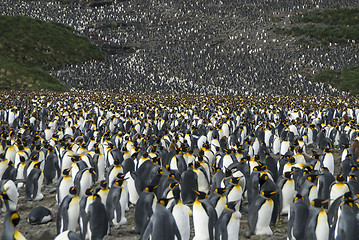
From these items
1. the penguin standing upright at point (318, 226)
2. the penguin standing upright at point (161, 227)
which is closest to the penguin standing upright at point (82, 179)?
the penguin standing upright at point (161, 227)

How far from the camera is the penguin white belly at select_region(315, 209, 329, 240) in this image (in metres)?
4.39

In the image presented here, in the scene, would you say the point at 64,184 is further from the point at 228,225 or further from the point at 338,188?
the point at 338,188

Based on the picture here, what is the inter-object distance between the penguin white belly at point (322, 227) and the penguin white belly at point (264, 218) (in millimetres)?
879

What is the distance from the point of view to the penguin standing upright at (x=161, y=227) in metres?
4.14

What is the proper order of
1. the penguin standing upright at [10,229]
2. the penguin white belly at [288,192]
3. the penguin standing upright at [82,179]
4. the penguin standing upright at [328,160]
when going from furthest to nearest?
the penguin standing upright at [328,160], the penguin standing upright at [82,179], the penguin white belly at [288,192], the penguin standing upright at [10,229]

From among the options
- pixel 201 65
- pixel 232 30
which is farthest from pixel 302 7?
pixel 201 65

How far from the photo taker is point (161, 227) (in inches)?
163

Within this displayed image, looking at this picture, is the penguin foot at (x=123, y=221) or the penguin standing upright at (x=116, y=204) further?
the penguin foot at (x=123, y=221)

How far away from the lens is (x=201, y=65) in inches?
1845

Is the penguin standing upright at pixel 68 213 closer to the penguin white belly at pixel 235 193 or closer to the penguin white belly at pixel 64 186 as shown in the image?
the penguin white belly at pixel 64 186

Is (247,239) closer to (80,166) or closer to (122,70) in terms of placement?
(80,166)

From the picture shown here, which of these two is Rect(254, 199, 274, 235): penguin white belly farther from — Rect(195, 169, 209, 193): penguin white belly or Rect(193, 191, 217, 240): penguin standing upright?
Rect(195, 169, 209, 193): penguin white belly

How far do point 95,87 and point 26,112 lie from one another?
22686 millimetres

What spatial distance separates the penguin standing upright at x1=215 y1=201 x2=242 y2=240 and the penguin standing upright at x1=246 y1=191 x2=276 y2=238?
553 millimetres
